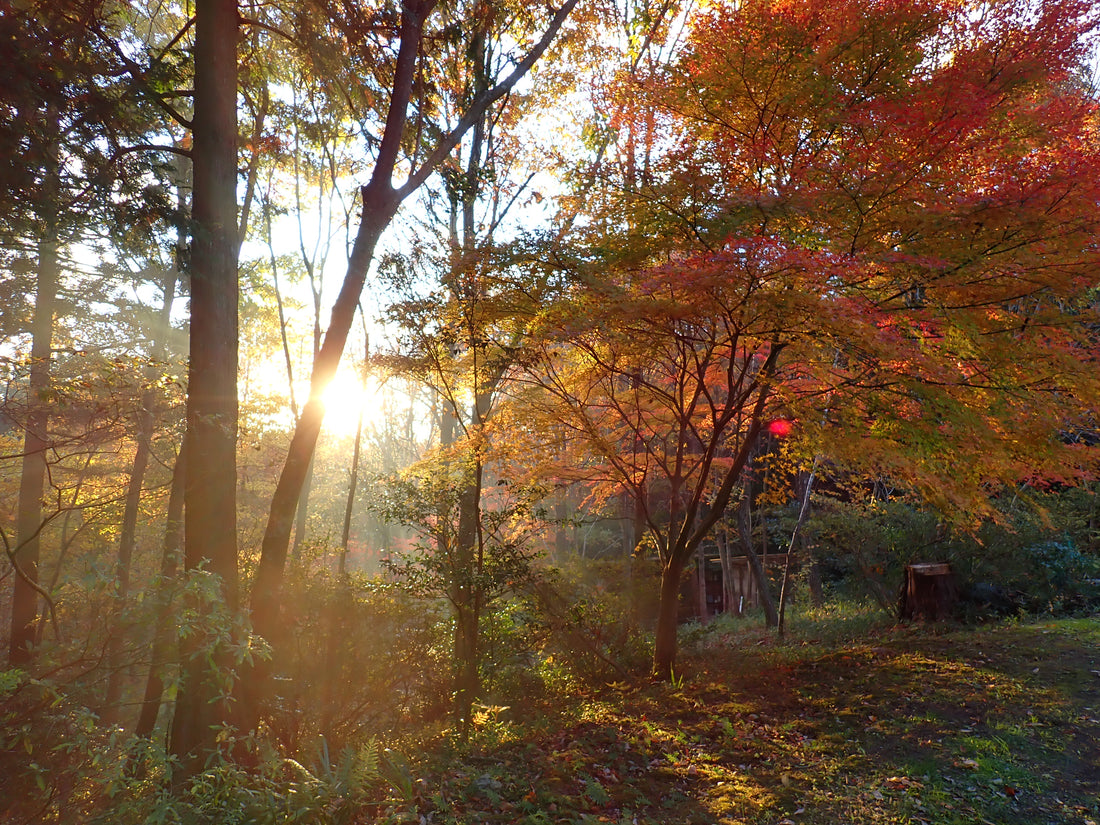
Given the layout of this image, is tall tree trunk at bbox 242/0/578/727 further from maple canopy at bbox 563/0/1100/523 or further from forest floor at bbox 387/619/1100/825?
maple canopy at bbox 563/0/1100/523

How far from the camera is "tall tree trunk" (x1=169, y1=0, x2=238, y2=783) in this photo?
5.45 metres

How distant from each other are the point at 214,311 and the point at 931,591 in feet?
32.8

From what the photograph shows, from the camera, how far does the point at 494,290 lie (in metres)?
7.34

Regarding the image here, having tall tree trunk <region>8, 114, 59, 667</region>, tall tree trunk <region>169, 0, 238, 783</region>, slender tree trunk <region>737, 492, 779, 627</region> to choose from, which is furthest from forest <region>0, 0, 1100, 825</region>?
slender tree trunk <region>737, 492, 779, 627</region>

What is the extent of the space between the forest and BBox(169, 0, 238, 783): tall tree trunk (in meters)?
0.04

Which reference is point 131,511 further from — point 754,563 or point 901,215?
point 901,215

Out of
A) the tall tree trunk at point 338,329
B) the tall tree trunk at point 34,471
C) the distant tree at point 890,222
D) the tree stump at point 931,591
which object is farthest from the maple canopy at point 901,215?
the tall tree trunk at point 34,471

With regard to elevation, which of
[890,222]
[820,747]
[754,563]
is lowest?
[820,747]

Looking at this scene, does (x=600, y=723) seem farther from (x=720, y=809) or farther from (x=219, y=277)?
(x=219, y=277)

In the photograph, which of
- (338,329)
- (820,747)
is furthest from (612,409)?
(820,747)

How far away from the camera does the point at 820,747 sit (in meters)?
5.30

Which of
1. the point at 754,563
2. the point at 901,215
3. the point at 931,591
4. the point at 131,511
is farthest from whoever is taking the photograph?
the point at 754,563

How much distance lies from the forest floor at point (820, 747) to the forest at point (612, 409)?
4 centimetres

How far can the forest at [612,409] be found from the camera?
4250 millimetres
